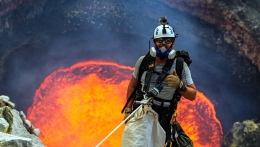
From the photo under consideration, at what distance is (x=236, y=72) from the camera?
15.4m

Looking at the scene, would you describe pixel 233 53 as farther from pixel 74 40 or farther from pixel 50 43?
pixel 50 43

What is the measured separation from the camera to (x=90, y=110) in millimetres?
15555

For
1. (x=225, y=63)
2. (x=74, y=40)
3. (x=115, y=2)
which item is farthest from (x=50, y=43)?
(x=225, y=63)

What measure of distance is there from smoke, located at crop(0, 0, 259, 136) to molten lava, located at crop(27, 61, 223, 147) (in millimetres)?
477

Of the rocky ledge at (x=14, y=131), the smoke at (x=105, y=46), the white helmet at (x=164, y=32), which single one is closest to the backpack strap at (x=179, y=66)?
the white helmet at (x=164, y=32)

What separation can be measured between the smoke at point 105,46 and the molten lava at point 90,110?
48 cm

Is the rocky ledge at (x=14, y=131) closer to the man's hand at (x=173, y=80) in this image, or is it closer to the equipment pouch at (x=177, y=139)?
the man's hand at (x=173, y=80)

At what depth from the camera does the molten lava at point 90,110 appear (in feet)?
48.4

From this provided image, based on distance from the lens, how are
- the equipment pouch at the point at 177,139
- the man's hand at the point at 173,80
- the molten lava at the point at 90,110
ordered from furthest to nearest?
the molten lava at the point at 90,110 → the equipment pouch at the point at 177,139 → the man's hand at the point at 173,80

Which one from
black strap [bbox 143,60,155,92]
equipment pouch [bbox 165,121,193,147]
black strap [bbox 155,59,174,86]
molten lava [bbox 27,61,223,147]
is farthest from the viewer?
molten lava [bbox 27,61,223,147]

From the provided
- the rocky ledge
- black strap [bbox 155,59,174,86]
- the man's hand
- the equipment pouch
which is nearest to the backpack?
black strap [bbox 155,59,174,86]

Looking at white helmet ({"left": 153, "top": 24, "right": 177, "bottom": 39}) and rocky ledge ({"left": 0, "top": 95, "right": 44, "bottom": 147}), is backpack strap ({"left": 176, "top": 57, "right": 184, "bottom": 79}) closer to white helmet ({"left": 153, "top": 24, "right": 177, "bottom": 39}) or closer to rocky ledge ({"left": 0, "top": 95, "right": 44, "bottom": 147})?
white helmet ({"left": 153, "top": 24, "right": 177, "bottom": 39})

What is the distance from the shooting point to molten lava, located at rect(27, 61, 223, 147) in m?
14.8

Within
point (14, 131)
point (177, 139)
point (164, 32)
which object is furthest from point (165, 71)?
point (14, 131)
